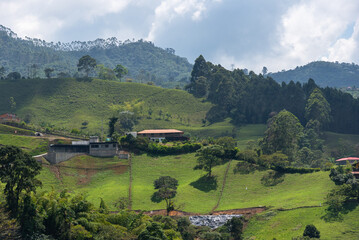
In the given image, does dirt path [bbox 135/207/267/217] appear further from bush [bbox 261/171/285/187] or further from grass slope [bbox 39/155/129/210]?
bush [bbox 261/171/285/187]

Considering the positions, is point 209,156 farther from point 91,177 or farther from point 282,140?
point 91,177

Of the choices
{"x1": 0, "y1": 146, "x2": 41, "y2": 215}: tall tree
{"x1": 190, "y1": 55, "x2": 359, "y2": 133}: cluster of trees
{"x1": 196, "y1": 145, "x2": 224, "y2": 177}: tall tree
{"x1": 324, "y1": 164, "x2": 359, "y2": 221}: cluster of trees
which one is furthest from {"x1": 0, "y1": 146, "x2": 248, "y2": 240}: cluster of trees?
{"x1": 190, "y1": 55, "x2": 359, "y2": 133}: cluster of trees

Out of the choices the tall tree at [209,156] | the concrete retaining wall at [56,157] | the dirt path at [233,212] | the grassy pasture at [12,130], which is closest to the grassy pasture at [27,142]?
the concrete retaining wall at [56,157]

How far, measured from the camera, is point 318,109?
160 m

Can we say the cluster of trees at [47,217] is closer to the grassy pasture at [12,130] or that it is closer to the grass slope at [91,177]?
the grass slope at [91,177]

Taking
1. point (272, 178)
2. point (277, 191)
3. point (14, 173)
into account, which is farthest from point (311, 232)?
point (14, 173)

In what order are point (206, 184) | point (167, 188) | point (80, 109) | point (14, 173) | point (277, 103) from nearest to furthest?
point (14, 173) → point (167, 188) → point (206, 184) → point (277, 103) → point (80, 109)

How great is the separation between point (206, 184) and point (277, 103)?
9938 centimetres

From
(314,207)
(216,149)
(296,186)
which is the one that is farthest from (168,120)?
(314,207)

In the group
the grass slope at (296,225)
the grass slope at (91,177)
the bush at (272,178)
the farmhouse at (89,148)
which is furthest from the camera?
the farmhouse at (89,148)

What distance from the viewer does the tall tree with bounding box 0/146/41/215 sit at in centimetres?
4638

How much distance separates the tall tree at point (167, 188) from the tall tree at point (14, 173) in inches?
1267

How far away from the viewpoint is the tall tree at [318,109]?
16050 cm

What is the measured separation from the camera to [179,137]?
12350 centimetres
